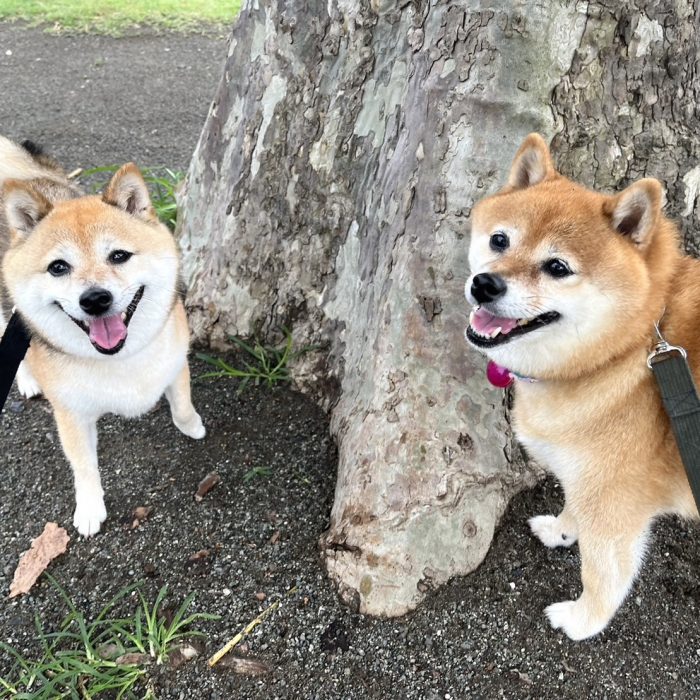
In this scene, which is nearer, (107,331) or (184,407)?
(107,331)

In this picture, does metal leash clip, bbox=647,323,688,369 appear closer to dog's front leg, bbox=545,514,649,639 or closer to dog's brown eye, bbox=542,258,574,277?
dog's brown eye, bbox=542,258,574,277

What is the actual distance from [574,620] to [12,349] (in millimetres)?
2421

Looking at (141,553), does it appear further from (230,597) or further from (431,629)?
(431,629)

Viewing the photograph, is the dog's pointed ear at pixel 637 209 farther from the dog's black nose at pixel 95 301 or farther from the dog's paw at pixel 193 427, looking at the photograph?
the dog's paw at pixel 193 427

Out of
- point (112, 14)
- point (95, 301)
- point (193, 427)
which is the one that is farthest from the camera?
point (112, 14)

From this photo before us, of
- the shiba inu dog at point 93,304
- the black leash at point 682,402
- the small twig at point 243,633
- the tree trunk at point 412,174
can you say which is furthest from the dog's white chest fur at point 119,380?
the black leash at point 682,402

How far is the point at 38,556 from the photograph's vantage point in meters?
2.62

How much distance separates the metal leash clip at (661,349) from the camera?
1.80 m

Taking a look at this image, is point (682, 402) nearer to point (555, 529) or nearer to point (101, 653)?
point (555, 529)

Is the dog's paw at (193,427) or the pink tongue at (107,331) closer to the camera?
the pink tongue at (107,331)

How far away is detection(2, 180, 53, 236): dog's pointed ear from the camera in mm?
2238

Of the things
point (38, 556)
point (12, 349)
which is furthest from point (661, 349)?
point (38, 556)

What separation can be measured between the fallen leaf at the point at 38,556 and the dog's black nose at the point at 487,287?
213 cm

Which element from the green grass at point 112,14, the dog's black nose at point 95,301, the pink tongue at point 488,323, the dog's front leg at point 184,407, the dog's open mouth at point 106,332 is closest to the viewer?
the pink tongue at point 488,323
